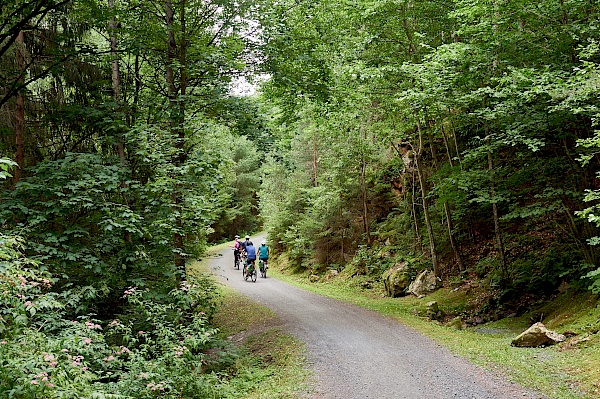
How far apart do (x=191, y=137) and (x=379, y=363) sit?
6.67 metres

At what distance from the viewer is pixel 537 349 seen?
23.9 feet

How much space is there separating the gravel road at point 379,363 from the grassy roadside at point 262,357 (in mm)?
271

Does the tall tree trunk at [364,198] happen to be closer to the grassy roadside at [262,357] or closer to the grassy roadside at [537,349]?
the grassy roadside at [537,349]

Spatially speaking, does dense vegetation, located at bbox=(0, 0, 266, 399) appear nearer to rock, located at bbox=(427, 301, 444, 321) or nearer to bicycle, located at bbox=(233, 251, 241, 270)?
rock, located at bbox=(427, 301, 444, 321)

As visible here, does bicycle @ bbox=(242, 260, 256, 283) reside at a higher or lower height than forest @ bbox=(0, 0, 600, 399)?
lower

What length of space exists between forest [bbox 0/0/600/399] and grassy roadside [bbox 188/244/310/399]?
0.36 m

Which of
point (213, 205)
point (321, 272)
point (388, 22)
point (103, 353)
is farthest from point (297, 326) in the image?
point (321, 272)

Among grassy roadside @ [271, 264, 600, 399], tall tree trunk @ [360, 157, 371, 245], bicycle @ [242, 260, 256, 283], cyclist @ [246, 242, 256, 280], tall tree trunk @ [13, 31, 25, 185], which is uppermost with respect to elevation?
tall tree trunk @ [13, 31, 25, 185]

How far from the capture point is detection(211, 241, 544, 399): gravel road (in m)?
5.64

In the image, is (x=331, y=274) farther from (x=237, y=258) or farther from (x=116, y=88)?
(x=116, y=88)

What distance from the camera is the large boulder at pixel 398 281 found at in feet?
47.9

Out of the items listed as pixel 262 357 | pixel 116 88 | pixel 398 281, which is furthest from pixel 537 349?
pixel 116 88

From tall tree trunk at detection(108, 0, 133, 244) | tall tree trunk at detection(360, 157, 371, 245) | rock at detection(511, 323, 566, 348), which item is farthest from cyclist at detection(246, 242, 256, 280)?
rock at detection(511, 323, 566, 348)

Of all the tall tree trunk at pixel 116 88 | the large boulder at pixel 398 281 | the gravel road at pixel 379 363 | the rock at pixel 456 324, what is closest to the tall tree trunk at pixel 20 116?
the tall tree trunk at pixel 116 88
